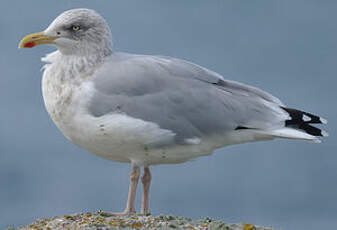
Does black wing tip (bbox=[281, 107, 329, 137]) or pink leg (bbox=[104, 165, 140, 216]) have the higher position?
black wing tip (bbox=[281, 107, 329, 137])

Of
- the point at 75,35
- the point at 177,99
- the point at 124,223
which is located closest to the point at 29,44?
the point at 75,35

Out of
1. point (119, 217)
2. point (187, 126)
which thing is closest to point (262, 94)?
point (187, 126)

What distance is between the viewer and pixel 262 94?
997 centimetres

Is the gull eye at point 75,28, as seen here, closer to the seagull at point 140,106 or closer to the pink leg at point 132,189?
the seagull at point 140,106

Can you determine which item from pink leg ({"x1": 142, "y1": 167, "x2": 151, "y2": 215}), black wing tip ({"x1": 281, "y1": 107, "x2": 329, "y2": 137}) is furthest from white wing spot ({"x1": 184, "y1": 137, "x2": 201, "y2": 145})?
black wing tip ({"x1": 281, "y1": 107, "x2": 329, "y2": 137})

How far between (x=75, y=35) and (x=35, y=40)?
542 millimetres

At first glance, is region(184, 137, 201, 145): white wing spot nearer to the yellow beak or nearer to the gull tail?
the gull tail

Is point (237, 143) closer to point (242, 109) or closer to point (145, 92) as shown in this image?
point (242, 109)

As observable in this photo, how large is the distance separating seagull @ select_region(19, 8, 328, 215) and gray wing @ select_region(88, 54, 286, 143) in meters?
0.01

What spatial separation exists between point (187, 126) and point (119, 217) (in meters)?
1.46

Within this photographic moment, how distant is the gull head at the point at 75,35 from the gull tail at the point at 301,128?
2.64m

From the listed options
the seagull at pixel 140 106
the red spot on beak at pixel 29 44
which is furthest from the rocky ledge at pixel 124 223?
the red spot on beak at pixel 29 44

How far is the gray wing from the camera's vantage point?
Answer: 8.90 meters

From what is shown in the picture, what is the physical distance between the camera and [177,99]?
9133 mm
